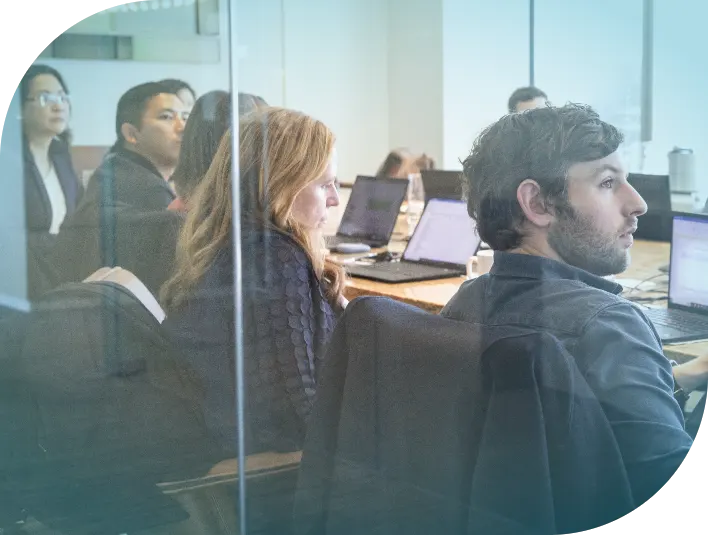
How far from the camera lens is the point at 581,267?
1.32m

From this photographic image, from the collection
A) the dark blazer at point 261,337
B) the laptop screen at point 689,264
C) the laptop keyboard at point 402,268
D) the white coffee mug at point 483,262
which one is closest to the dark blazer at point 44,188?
the dark blazer at point 261,337

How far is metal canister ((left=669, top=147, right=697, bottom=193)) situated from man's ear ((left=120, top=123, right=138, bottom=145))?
89 cm

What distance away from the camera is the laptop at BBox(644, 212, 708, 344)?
1936 millimetres

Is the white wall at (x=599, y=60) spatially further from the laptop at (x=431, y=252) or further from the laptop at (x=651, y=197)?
the laptop at (x=431, y=252)

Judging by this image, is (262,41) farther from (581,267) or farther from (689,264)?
(689,264)

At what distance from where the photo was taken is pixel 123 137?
158 centimetres

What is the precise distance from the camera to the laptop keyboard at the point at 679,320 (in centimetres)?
181

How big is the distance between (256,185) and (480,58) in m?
0.47

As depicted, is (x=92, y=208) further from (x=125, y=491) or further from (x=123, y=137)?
(x=125, y=491)

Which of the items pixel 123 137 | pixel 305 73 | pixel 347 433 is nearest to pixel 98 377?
pixel 123 137

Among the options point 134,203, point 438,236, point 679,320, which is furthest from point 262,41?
point 438,236

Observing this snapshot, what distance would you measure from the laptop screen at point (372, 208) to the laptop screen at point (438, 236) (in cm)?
12

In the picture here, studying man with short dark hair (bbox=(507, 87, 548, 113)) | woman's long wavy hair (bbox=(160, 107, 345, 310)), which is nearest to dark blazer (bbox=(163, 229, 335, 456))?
woman's long wavy hair (bbox=(160, 107, 345, 310))

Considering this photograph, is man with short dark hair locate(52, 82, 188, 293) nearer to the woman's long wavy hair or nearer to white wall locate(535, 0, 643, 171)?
the woman's long wavy hair
